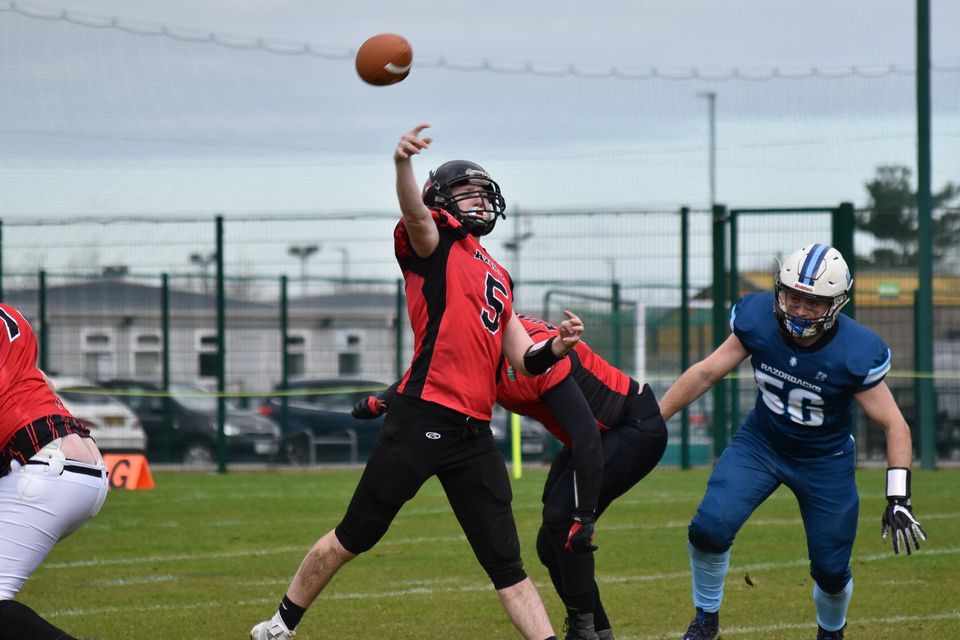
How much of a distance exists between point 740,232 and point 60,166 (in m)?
8.47

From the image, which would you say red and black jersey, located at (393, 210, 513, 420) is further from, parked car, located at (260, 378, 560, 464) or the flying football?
parked car, located at (260, 378, 560, 464)

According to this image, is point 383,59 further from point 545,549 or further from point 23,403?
point 545,549

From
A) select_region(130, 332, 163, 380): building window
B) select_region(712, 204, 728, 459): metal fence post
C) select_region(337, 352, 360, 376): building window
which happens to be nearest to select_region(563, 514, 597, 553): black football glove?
select_region(712, 204, 728, 459): metal fence post

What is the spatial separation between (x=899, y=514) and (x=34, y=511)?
11.1 feet

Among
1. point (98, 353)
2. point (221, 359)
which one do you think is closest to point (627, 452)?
point (221, 359)

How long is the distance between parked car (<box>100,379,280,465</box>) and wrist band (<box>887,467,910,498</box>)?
11434 mm

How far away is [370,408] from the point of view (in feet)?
20.2

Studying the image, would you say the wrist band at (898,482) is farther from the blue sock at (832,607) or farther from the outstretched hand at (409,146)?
the outstretched hand at (409,146)

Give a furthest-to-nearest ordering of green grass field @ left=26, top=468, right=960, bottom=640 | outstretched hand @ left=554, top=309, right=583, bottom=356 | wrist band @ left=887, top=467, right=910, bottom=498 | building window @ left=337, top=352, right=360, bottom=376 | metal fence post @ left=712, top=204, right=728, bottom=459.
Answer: building window @ left=337, top=352, right=360, bottom=376
metal fence post @ left=712, top=204, right=728, bottom=459
green grass field @ left=26, top=468, right=960, bottom=640
wrist band @ left=887, top=467, right=910, bottom=498
outstretched hand @ left=554, top=309, right=583, bottom=356

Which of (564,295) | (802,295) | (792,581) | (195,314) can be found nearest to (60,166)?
(195,314)

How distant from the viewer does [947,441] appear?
52.9ft

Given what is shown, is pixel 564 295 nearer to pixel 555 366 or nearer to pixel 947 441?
pixel 947 441

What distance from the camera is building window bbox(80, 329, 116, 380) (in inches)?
652

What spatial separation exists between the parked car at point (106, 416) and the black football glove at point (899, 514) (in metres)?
12.1
